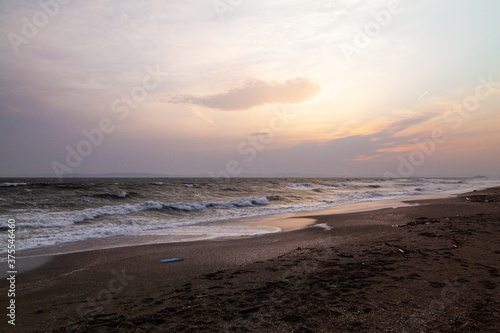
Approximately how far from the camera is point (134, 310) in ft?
13.9

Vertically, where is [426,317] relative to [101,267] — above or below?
above

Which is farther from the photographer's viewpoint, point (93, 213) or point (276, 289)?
point (93, 213)

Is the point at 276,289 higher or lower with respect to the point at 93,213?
higher

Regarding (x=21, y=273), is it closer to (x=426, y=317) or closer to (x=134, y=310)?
(x=134, y=310)

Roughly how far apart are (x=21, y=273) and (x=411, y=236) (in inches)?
428

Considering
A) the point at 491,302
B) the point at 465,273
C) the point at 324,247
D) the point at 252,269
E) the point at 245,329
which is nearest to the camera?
the point at 245,329

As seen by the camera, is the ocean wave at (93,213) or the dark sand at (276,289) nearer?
the dark sand at (276,289)

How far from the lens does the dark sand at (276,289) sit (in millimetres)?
3637

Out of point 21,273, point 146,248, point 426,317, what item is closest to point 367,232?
point 426,317

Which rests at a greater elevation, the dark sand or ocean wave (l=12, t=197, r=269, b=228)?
the dark sand

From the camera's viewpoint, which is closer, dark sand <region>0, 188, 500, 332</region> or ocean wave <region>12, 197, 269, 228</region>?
dark sand <region>0, 188, 500, 332</region>

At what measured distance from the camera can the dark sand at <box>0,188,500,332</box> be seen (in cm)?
364

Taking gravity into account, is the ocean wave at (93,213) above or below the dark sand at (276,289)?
below

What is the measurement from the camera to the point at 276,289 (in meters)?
4.76
